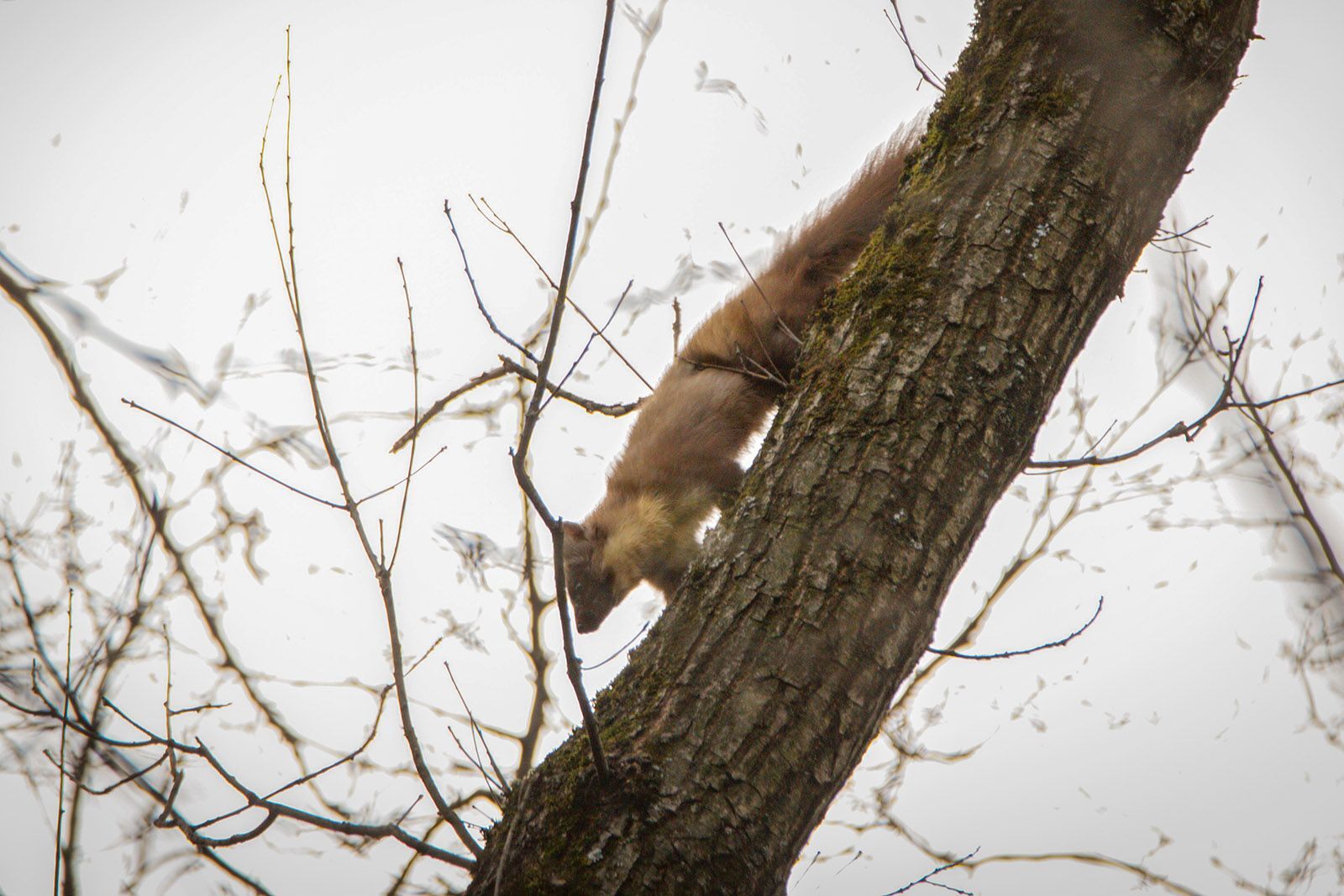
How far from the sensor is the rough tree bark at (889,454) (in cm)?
165

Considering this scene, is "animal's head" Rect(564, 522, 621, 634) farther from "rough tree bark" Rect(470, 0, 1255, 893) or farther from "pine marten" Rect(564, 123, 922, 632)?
"rough tree bark" Rect(470, 0, 1255, 893)

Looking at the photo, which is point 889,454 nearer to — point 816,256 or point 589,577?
point 816,256

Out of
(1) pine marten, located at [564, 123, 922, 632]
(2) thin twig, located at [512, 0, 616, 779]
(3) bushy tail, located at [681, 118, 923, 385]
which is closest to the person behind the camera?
(2) thin twig, located at [512, 0, 616, 779]

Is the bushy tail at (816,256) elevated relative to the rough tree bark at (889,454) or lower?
elevated

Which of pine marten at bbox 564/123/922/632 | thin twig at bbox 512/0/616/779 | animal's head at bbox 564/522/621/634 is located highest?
pine marten at bbox 564/123/922/632

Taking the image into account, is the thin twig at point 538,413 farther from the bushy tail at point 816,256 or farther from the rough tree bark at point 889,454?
the bushy tail at point 816,256

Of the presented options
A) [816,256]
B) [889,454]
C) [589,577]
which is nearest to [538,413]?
[889,454]

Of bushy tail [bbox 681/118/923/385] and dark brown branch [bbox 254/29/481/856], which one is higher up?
bushy tail [bbox 681/118/923/385]

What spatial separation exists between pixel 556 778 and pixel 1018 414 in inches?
45.9

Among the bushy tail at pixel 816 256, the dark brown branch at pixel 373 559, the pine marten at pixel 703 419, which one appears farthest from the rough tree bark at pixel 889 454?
the pine marten at pixel 703 419

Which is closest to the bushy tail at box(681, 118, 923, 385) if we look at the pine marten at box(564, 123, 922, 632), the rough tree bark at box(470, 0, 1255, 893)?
the pine marten at box(564, 123, 922, 632)

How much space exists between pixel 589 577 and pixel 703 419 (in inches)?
41.6

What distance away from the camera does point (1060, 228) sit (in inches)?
77.8

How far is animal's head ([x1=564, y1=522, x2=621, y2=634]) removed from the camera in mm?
4840
